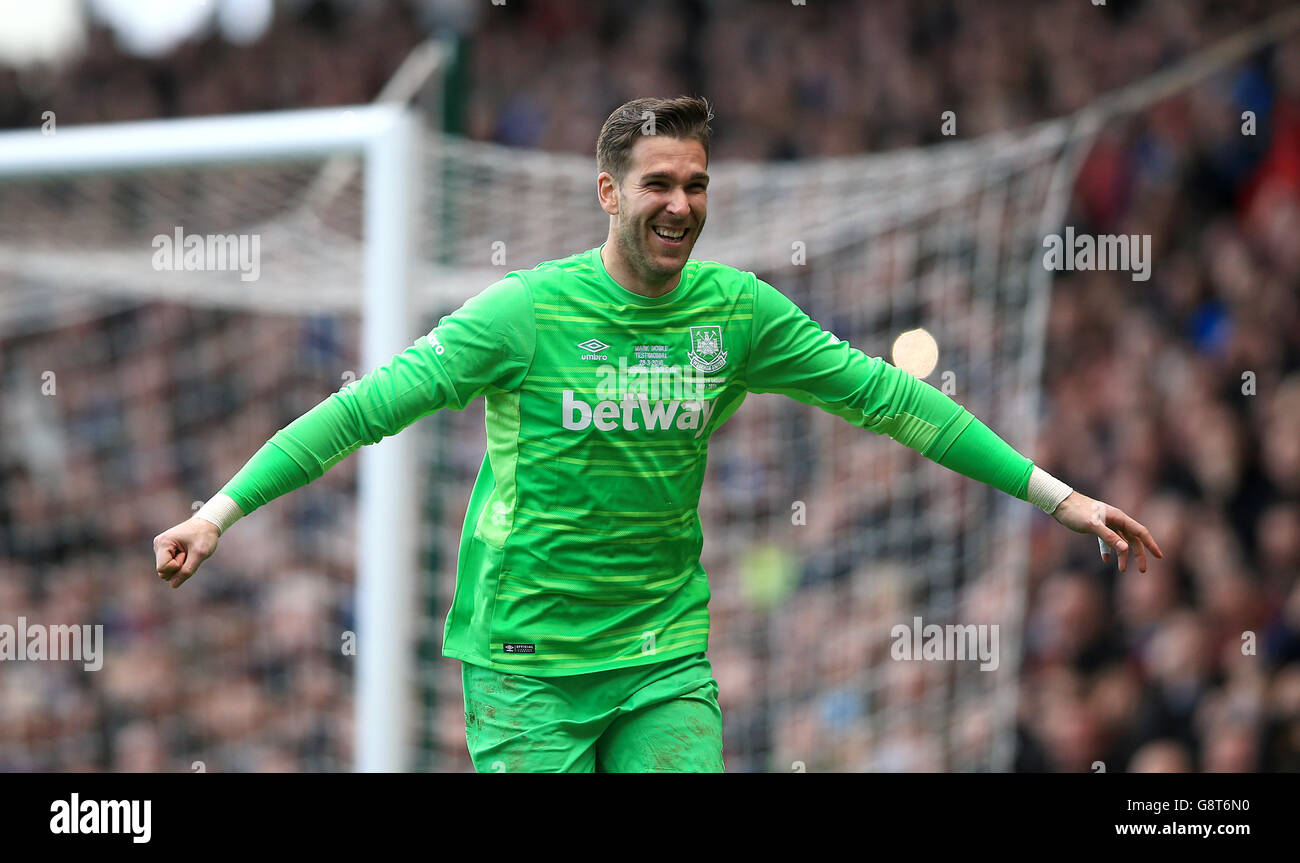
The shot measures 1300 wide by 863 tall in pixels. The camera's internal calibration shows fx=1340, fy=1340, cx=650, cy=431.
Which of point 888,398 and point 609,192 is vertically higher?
point 609,192

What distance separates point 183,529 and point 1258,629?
4.34 meters

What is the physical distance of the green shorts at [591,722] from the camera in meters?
2.47

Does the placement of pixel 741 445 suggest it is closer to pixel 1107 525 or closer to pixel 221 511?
pixel 1107 525

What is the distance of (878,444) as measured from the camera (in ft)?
17.6

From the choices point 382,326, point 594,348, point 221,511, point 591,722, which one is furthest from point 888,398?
point 382,326

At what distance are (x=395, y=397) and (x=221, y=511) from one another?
360mm

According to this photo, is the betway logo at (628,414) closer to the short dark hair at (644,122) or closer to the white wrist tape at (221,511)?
the short dark hair at (644,122)

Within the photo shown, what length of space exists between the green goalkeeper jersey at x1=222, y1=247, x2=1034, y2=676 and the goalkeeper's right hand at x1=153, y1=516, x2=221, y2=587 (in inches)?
11.4

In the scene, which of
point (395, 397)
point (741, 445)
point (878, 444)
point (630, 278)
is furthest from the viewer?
point (741, 445)

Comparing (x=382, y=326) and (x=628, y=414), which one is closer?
(x=628, y=414)

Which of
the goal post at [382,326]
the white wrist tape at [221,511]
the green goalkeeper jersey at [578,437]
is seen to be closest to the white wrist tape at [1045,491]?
the green goalkeeper jersey at [578,437]

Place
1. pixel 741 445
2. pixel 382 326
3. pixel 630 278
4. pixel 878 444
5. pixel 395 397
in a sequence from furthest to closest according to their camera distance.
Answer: pixel 741 445 → pixel 878 444 → pixel 382 326 → pixel 630 278 → pixel 395 397

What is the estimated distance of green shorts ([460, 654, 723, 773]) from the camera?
2467mm

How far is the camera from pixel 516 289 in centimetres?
249
